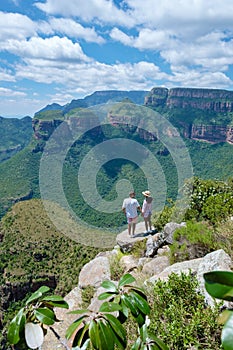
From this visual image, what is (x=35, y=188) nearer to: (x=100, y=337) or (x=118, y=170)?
(x=118, y=170)

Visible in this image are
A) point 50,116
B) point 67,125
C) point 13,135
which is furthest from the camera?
point 13,135

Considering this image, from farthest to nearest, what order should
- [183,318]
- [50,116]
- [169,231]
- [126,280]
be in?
[50,116], [169,231], [183,318], [126,280]

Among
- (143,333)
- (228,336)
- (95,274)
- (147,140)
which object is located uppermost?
(147,140)

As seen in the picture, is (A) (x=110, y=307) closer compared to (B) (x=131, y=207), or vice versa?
(A) (x=110, y=307)

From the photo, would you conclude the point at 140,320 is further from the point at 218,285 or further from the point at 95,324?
the point at 218,285

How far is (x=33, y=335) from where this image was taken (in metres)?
0.93

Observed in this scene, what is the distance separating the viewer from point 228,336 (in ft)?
2.00

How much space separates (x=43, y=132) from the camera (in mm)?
91438

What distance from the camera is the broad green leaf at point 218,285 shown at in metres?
0.68

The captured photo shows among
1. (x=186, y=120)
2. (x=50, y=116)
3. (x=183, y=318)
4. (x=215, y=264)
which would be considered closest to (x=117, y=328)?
(x=183, y=318)

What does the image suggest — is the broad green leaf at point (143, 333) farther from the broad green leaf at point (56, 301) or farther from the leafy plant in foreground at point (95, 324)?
the broad green leaf at point (56, 301)

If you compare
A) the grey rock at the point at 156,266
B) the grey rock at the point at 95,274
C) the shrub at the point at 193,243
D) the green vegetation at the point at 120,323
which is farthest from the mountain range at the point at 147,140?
the green vegetation at the point at 120,323

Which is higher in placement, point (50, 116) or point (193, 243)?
point (50, 116)

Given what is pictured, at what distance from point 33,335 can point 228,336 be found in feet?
2.09
